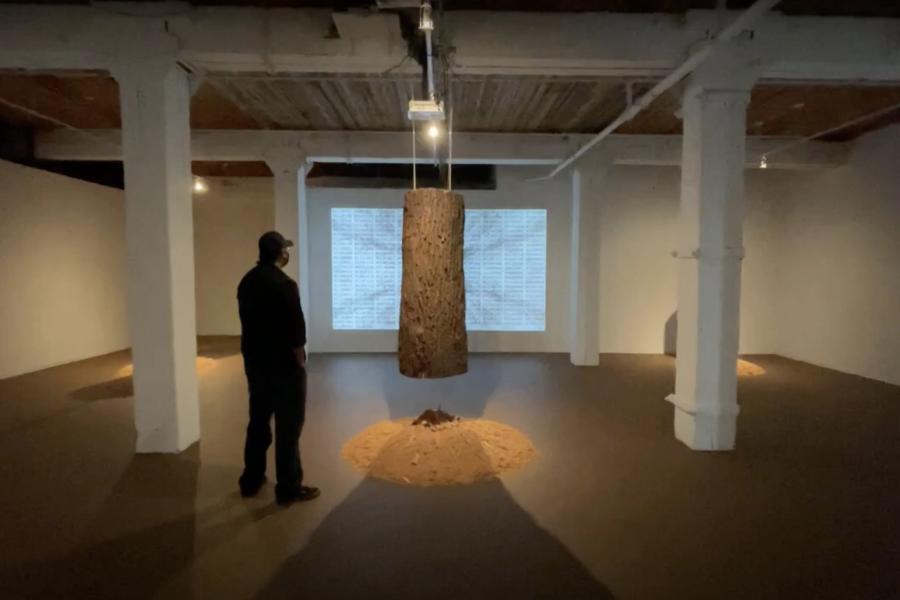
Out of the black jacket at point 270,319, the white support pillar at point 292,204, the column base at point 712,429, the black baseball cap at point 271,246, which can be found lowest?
the column base at point 712,429

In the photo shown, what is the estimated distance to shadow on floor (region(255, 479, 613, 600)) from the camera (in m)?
2.29

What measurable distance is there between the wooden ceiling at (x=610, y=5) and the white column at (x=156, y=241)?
0.70m

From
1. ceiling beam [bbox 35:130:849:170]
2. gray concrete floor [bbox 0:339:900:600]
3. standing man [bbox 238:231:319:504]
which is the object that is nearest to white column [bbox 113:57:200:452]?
gray concrete floor [bbox 0:339:900:600]

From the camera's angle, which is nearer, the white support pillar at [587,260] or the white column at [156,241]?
the white column at [156,241]

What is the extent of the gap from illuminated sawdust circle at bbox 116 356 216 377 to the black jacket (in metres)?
4.55

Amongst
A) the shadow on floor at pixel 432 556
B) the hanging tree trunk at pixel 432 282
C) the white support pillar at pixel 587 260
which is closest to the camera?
the shadow on floor at pixel 432 556

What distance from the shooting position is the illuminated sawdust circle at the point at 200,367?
264 inches

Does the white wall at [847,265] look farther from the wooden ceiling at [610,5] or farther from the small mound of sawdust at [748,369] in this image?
the wooden ceiling at [610,5]

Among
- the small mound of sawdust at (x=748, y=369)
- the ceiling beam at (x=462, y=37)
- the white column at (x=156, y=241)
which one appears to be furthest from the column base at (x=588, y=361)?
the white column at (x=156, y=241)

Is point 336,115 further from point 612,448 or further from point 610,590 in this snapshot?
A: point 610,590

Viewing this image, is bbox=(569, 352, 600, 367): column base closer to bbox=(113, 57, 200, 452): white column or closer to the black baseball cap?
bbox=(113, 57, 200, 452): white column

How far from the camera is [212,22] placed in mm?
3703

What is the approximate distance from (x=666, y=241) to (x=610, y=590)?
6.86 meters

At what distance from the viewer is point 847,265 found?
696 cm
